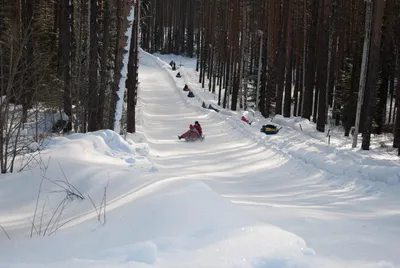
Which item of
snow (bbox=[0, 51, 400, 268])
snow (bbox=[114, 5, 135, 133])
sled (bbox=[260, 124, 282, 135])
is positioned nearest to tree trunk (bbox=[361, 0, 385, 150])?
snow (bbox=[0, 51, 400, 268])

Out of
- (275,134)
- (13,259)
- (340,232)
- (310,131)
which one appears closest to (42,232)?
(13,259)

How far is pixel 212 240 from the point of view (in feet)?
12.1

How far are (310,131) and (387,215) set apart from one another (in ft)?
40.5

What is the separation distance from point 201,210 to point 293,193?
3.84 m

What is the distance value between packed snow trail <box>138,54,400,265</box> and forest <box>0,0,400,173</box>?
11.0 ft

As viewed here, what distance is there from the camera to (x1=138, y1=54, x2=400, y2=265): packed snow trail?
4535 millimetres

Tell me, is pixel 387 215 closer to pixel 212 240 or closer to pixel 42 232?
pixel 212 240

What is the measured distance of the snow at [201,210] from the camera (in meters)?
3.53

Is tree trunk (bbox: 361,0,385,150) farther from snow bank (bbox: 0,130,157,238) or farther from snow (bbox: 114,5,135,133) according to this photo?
snow bank (bbox: 0,130,157,238)

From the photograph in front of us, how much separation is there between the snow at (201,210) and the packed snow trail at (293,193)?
3cm

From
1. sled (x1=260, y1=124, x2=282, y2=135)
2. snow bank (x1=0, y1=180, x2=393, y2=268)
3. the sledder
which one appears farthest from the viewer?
sled (x1=260, y1=124, x2=282, y2=135)

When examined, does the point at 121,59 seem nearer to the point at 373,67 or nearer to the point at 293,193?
the point at 293,193

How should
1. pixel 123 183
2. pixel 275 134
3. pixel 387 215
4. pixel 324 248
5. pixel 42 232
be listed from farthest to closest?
pixel 275 134, pixel 123 183, pixel 387 215, pixel 42 232, pixel 324 248

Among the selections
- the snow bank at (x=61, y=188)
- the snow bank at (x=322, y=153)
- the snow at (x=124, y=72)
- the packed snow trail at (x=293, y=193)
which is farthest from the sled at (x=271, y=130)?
the snow bank at (x=61, y=188)
